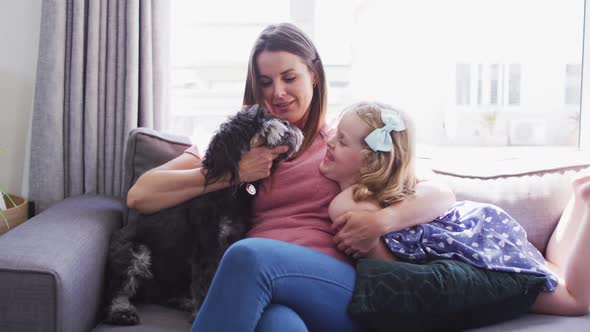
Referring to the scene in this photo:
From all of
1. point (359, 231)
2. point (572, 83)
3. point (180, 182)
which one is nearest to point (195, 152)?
point (180, 182)

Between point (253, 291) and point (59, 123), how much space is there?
1414mm

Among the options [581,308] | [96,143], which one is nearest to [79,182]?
[96,143]

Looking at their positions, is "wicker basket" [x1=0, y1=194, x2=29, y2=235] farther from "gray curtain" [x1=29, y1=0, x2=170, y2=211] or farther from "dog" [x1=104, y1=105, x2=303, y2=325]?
"dog" [x1=104, y1=105, x2=303, y2=325]

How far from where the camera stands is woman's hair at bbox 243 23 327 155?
72.2 inches

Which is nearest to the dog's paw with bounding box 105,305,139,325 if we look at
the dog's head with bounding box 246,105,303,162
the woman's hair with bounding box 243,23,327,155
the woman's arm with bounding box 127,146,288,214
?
the woman's arm with bounding box 127,146,288,214

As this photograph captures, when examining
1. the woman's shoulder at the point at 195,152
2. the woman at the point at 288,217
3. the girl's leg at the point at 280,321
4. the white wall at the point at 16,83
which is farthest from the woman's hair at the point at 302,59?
the white wall at the point at 16,83

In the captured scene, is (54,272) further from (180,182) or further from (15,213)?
(15,213)

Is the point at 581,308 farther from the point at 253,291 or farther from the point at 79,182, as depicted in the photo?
the point at 79,182

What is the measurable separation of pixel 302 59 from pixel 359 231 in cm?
63

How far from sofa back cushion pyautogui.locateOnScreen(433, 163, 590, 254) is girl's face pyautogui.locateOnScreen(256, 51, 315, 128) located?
54 cm

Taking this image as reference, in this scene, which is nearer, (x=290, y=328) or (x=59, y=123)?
(x=290, y=328)

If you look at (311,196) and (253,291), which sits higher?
(311,196)

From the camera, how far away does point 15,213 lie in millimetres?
2207

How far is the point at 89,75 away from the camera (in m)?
2.32
